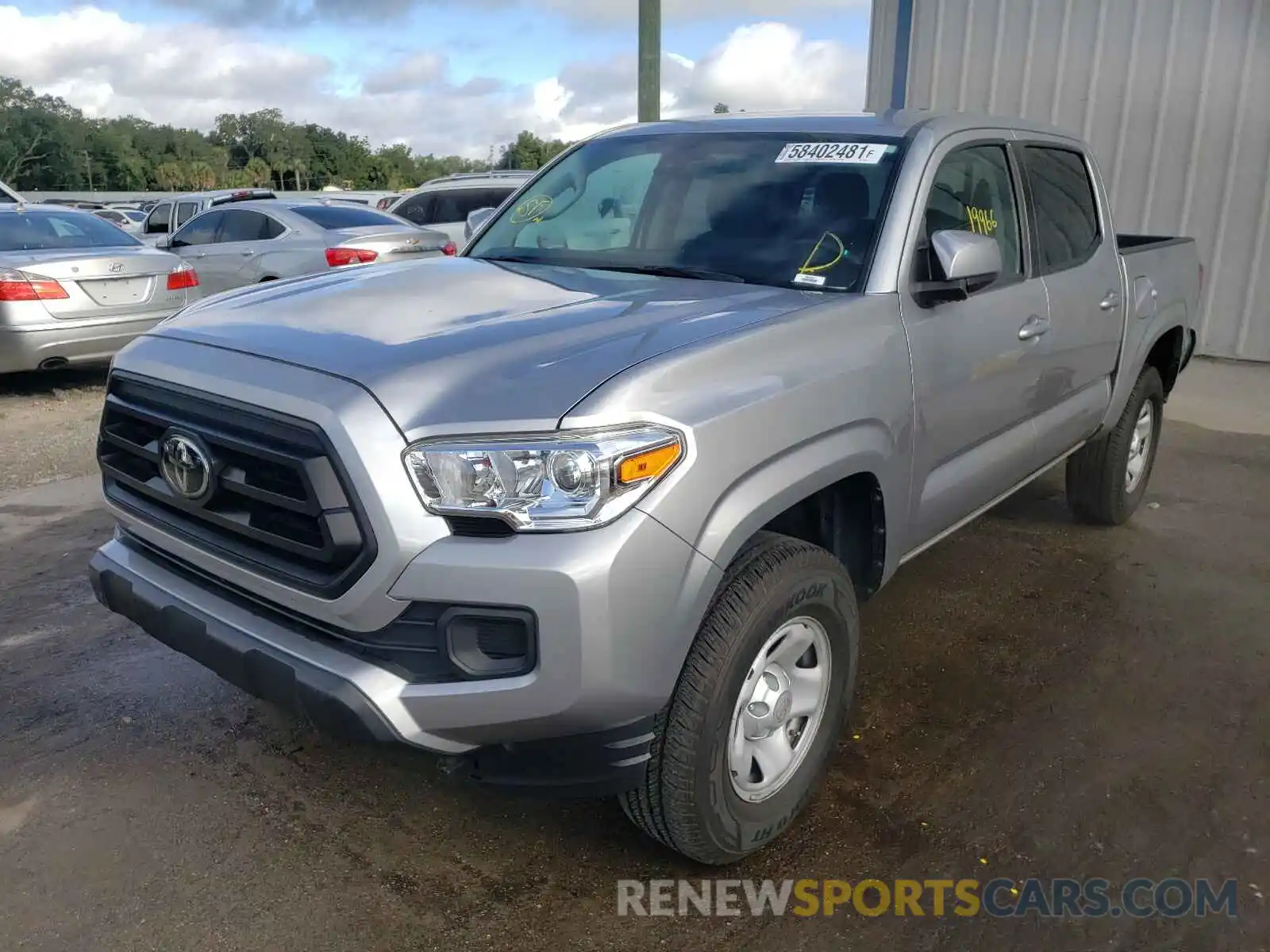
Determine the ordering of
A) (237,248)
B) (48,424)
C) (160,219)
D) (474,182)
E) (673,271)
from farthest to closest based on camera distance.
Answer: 1. (160,219)
2. (474,182)
3. (237,248)
4. (48,424)
5. (673,271)

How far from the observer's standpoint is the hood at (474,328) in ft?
7.33

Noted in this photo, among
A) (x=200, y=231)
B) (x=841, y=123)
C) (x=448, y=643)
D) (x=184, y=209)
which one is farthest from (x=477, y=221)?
(x=184, y=209)

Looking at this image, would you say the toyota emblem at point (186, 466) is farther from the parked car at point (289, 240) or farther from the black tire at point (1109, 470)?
the parked car at point (289, 240)

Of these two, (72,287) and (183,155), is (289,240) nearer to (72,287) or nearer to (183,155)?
(72,287)

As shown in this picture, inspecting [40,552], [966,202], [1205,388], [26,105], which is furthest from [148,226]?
[26,105]

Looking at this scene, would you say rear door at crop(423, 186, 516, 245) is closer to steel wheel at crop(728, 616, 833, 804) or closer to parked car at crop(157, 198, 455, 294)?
parked car at crop(157, 198, 455, 294)

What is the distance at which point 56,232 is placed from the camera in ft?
27.8

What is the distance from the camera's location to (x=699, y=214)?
3547mm

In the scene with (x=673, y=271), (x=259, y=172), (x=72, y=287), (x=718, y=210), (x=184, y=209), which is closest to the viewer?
(x=673, y=271)

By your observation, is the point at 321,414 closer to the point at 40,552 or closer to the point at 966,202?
the point at 966,202

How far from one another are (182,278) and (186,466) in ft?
22.5

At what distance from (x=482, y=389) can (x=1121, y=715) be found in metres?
2.51

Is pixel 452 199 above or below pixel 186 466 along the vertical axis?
above

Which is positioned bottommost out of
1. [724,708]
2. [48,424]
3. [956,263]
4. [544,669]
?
[48,424]
